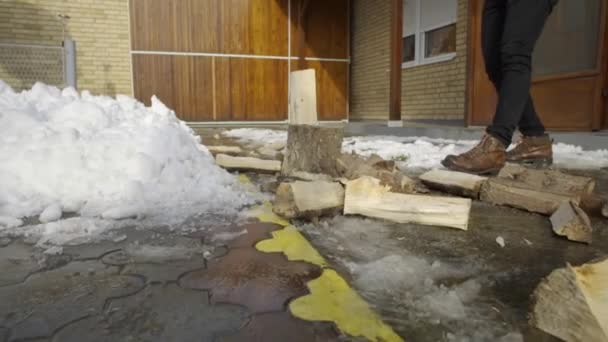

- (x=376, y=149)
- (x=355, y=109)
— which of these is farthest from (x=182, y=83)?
(x=376, y=149)

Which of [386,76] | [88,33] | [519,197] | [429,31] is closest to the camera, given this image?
[519,197]

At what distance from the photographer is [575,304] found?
896 mm

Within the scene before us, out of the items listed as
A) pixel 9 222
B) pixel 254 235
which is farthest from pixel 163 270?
pixel 9 222

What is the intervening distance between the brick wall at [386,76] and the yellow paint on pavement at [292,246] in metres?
6.39

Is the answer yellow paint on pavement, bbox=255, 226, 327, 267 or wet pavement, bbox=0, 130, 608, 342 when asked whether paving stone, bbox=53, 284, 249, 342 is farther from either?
yellow paint on pavement, bbox=255, 226, 327, 267

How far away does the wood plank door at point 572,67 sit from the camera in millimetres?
4352

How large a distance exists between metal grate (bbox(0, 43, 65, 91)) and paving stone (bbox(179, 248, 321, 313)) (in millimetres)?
9378

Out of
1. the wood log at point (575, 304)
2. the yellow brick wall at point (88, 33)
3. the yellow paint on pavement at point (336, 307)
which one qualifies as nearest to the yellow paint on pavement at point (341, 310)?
the yellow paint on pavement at point (336, 307)

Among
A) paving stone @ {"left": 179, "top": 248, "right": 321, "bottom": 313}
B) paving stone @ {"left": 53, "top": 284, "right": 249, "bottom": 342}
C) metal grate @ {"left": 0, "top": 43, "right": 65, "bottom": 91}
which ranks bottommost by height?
paving stone @ {"left": 53, "top": 284, "right": 249, "bottom": 342}

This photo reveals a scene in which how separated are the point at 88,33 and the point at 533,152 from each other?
9.89 metres

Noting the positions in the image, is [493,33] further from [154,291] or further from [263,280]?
[154,291]

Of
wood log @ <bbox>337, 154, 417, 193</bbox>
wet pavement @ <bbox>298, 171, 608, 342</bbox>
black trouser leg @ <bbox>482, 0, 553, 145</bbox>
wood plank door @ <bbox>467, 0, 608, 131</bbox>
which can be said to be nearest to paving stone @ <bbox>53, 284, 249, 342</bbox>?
wet pavement @ <bbox>298, 171, 608, 342</bbox>

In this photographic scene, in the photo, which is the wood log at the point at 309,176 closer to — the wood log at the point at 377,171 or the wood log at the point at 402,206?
the wood log at the point at 377,171

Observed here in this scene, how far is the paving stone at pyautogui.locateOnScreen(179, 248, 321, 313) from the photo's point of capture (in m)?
1.15
